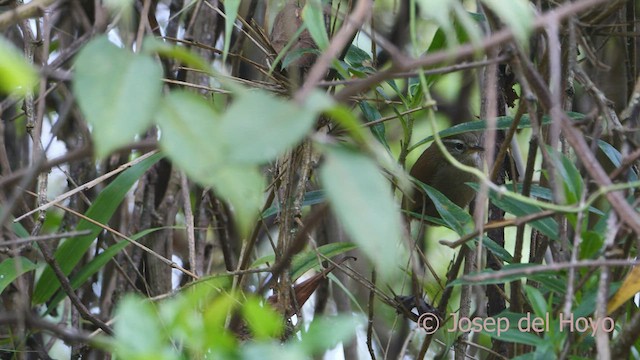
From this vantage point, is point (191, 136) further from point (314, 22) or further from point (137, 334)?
point (314, 22)

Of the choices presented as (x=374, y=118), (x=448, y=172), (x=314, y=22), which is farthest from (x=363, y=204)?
(x=448, y=172)

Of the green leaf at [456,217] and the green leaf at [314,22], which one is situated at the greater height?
the green leaf at [314,22]

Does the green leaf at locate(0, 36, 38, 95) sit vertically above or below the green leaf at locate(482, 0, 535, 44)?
below

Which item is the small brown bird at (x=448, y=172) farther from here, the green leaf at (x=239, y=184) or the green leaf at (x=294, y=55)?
the green leaf at (x=239, y=184)

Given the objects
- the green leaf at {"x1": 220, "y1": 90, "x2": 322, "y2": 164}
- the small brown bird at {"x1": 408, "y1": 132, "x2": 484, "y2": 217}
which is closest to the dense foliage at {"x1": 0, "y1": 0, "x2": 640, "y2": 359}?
the green leaf at {"x1": 220, "y1": 90, "x2": 322, "y2": 164}

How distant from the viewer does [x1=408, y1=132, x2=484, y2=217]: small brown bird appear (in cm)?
343

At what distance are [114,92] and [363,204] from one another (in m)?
0.27

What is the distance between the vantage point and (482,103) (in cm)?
205

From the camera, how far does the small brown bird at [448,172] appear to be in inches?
135

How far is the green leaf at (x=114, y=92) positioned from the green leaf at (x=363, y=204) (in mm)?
186

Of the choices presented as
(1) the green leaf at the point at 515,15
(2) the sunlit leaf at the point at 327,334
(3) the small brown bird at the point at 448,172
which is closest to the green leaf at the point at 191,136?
(2) the sunlit leaf at the point at 327,334

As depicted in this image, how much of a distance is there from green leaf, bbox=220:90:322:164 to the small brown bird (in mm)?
2454

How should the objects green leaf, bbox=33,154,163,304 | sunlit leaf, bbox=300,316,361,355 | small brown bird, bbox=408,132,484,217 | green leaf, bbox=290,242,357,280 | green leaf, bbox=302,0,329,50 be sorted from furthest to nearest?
1. small brown bird, bbox=408,132,484,217
2. green leaf, bbox=33,154,163,304
3. green leaf, bbox=290,242,357,280
4. green leaf, bbox=302,0,329,50
5. sunlit leaf, bbox=300,316,361,355

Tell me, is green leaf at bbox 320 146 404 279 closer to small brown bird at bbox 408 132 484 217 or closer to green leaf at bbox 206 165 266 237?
green leaf at bbox 206 165 266 237
